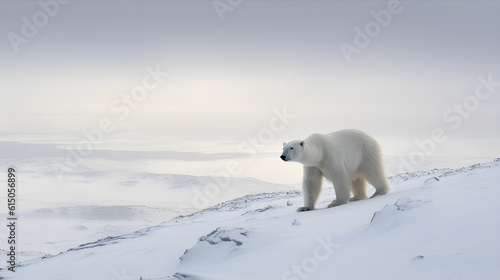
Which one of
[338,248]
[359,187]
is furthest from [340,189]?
[338,248]

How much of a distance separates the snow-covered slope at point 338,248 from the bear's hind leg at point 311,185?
1.15 metres

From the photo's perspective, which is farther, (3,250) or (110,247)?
(3,250)

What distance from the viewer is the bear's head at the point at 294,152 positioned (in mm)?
9203

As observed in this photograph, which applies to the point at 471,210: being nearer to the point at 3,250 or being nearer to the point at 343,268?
the point at 343,268

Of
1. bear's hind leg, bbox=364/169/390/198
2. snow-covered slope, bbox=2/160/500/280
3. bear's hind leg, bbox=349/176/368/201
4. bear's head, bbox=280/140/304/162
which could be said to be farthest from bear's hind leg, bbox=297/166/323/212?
snow-covered slope, bbox=2/160/500/280

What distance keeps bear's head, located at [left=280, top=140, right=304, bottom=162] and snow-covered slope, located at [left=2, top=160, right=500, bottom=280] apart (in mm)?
1172

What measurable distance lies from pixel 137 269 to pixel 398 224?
3.36m

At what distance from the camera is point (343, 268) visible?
5.02 metres

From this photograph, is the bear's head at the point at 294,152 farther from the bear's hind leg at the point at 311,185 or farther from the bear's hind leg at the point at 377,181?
the bear's hind leg at the point at 377,181

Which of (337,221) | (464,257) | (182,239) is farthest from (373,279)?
(182,239)

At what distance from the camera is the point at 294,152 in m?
9.21

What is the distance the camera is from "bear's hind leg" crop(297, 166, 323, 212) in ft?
31.5

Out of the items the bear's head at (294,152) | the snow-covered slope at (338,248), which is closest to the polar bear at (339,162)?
the bear's head at (294,152)

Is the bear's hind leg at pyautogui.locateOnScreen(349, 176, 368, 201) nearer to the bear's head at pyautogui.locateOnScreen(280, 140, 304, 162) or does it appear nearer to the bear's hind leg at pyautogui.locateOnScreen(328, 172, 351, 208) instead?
the bear's hind leg at pyautogui.locateOnScreen(328, 172, 351, 208)
